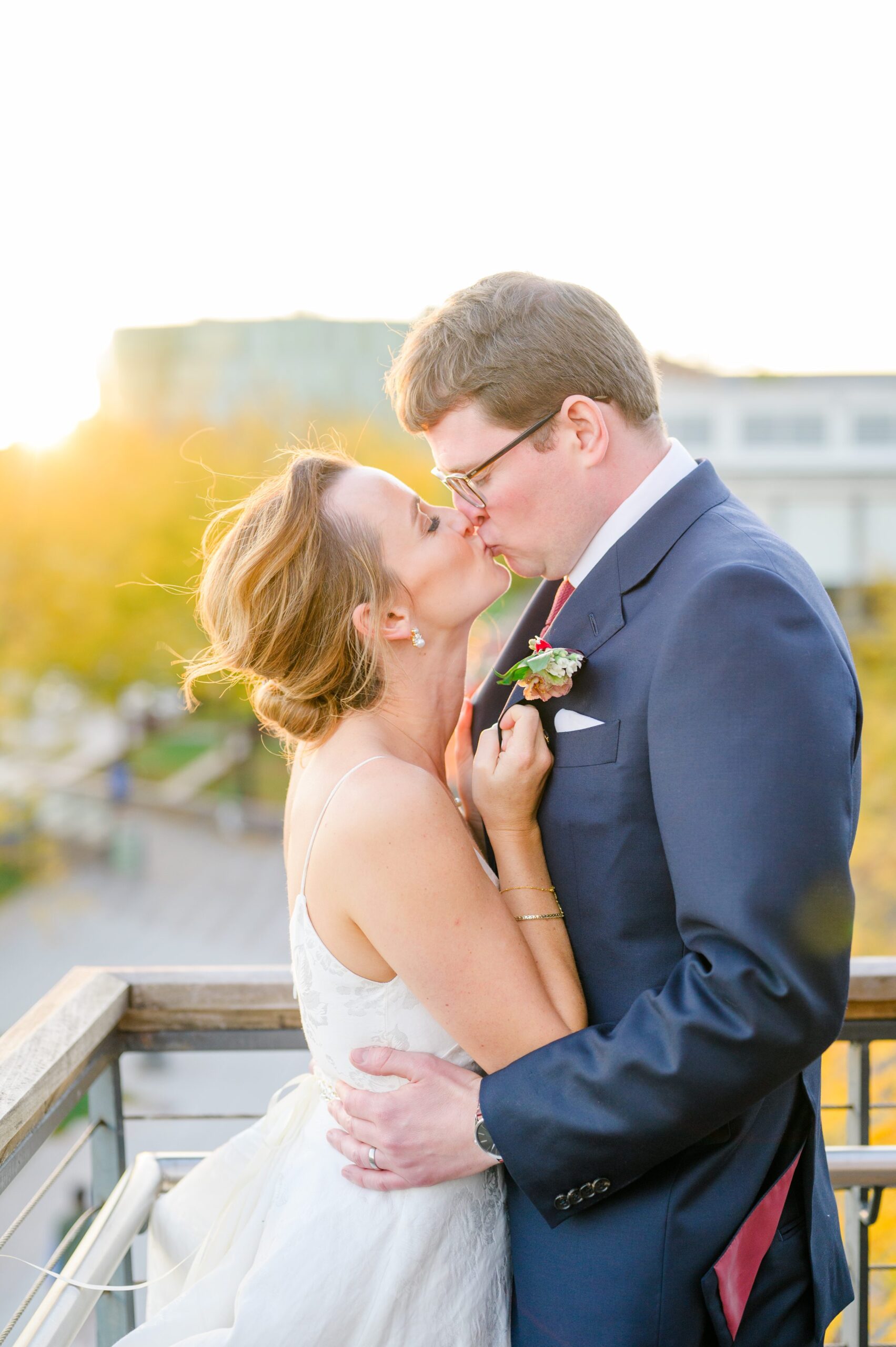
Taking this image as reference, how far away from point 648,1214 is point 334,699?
1005mm

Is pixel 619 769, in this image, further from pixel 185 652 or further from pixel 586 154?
pixel 185 652

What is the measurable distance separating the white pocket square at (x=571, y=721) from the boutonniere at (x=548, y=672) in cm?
3

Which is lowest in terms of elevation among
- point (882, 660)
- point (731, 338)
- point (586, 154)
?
point (882, 660)

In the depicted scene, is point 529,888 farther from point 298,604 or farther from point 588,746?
point 298,604

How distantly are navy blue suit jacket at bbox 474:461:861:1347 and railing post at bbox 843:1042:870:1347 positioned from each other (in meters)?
0.61

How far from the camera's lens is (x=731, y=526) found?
158cm

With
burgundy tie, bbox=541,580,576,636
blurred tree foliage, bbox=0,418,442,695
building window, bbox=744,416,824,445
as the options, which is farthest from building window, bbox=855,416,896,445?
burgundy tie, bbox=541,580,576,636

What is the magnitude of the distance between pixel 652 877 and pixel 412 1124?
22.8 inches

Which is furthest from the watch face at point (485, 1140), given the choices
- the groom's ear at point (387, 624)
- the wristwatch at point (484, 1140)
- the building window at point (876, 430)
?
the building window at point (876, 430)

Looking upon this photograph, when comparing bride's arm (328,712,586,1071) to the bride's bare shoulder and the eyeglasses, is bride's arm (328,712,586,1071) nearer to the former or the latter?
the bride's bare shoulder

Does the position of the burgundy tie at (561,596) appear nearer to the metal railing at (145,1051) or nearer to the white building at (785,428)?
the metal railing at (145,1051)

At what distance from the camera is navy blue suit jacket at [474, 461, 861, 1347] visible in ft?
4.26

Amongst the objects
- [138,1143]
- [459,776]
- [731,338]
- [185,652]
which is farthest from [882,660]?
[459,776]

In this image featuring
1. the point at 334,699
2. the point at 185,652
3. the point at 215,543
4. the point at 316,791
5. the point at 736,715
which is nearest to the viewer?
the point at 736,715
